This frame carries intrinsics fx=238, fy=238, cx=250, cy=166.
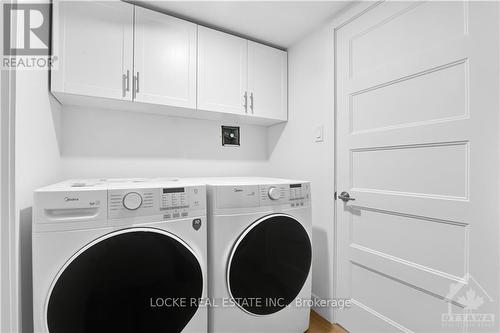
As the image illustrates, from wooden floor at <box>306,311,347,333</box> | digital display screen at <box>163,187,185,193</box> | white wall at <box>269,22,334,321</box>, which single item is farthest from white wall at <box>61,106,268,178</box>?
wooden floor at <box>306,311,347,333</box>

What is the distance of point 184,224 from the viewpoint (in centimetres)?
110

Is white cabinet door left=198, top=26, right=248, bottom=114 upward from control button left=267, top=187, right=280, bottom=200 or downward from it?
upward

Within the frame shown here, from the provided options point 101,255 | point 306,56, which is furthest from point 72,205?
point 306,56

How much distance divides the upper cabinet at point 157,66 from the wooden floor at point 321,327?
4.97 feet

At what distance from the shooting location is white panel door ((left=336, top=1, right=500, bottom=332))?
0.99 metres

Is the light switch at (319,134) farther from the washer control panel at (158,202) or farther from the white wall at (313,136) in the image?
the washer control panel at (158,202)

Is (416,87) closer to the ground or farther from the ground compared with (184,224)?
farther from the ground

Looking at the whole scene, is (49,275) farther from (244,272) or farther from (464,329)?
(464,329)

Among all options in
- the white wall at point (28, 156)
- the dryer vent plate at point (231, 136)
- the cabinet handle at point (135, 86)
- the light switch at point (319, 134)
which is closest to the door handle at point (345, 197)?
the light switch at point (319, 134)

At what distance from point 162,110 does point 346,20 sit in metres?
1.37

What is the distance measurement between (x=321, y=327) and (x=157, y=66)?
200cm

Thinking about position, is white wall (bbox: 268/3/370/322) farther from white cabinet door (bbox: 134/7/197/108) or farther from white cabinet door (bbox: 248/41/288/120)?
white cabinet door (bbox: 134/7/197/108)

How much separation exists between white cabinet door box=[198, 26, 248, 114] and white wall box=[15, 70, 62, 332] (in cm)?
86

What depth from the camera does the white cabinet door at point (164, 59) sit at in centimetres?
148
